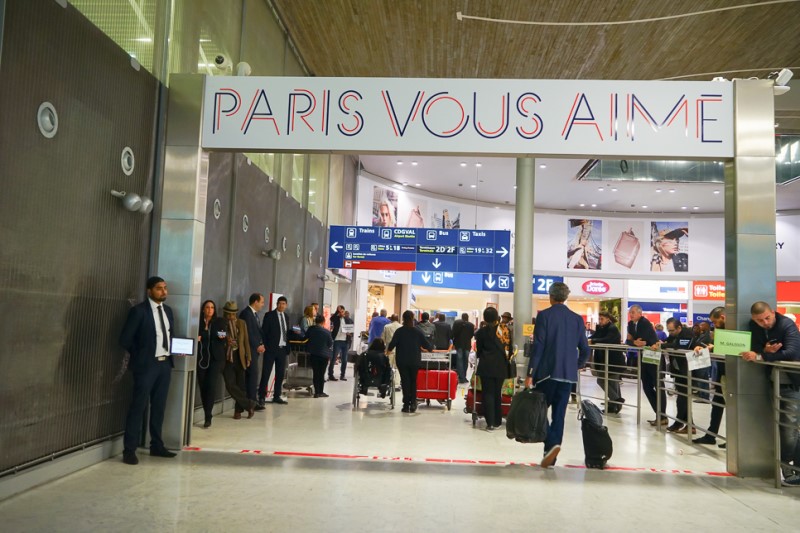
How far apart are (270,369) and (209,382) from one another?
1952 millimetres

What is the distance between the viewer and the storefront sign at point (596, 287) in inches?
1011

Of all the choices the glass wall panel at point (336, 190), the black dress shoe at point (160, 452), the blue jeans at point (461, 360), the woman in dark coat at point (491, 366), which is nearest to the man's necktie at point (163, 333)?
the black dress shoe at point (160, 452)

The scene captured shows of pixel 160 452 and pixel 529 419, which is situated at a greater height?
pixel 529 419

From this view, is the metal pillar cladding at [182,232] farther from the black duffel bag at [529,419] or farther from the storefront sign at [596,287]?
the storefront sign at [596,287]

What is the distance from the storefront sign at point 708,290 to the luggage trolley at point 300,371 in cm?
2018

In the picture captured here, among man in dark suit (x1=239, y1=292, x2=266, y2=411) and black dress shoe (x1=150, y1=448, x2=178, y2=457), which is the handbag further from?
black dress shoe (x1=150, y1=448, x2=178, y2=457)

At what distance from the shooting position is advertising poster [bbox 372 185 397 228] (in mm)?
20797

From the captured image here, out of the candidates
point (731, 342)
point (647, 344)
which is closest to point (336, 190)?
point (647, 344)

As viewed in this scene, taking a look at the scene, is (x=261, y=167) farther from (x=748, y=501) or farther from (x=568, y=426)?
(x=748, y=501)

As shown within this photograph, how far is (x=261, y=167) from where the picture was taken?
9.56m

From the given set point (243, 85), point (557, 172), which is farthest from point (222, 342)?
point (557, 172)

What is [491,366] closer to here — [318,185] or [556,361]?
[556,361]

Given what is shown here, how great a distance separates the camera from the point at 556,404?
5367mm

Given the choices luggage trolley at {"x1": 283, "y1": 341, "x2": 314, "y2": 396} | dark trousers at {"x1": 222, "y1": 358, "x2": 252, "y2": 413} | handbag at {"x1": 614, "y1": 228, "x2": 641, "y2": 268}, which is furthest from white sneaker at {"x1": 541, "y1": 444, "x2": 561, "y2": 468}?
handbag at {"x1": 614, "y1": 228, "x2": 641, "y2": 268}
